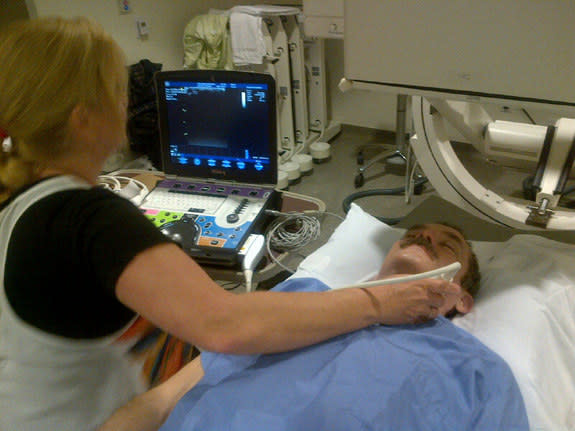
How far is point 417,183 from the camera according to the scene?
312cm

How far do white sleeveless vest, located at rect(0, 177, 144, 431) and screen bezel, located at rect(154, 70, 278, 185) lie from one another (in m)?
0.80

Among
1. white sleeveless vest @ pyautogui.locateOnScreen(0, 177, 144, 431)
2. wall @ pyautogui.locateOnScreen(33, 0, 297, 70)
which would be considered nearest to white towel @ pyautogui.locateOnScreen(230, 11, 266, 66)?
wall @ pyautogui.locateOnScreen(33, 0, 297, 70)

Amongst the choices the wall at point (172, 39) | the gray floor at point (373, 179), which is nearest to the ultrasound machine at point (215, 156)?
the gray floor at point (373, 179)

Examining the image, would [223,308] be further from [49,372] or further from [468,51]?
[468,51]

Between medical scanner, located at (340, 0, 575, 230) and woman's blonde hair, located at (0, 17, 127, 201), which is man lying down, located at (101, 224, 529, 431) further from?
woman's blonde hair, located at (0, 17, 127, 201)

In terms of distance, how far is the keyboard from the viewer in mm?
1542

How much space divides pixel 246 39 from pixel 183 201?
185 cm

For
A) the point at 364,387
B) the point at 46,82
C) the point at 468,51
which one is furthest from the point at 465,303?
the point at 46,82

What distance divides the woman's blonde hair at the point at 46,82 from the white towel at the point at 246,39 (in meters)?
2.41

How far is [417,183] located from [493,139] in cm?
175

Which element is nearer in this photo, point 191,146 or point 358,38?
point 358,38

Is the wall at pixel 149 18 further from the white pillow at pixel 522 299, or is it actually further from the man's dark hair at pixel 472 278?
the man's dark hair at pixel 472 278

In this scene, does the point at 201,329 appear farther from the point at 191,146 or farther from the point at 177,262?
the point at 191,146

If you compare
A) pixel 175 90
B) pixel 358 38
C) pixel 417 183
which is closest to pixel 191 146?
pixel 175 90
